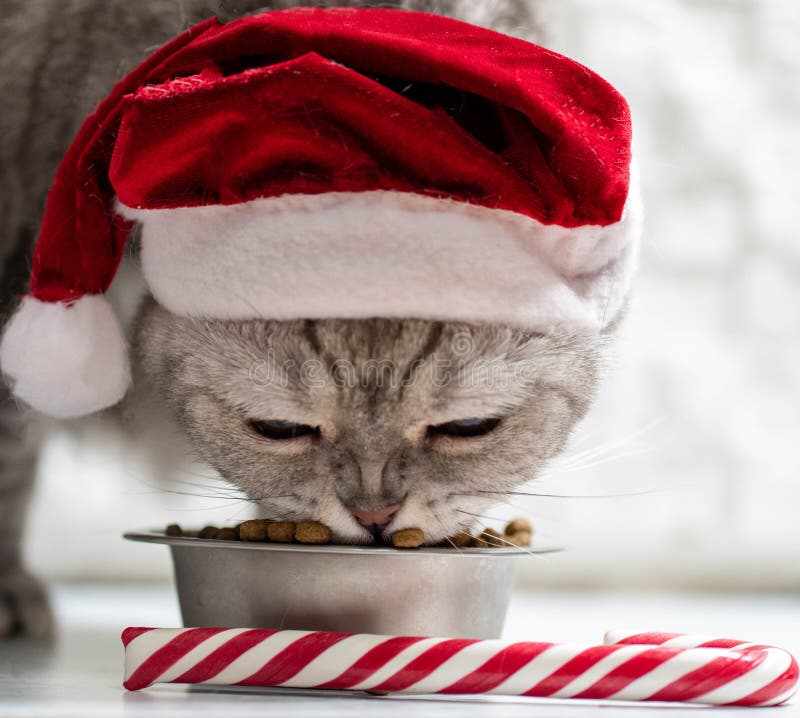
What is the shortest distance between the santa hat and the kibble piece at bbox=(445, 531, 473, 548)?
0.25m

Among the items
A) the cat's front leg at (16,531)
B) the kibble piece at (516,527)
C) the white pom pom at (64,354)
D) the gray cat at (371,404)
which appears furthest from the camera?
the cat's front leg at (16,531)

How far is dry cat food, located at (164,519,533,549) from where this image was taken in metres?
1.08

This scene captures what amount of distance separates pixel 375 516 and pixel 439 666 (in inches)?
6.9

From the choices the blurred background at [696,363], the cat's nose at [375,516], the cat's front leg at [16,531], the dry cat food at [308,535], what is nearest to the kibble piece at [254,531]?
the dry cat food at [308,535]

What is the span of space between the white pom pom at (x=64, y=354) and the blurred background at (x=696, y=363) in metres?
0.79

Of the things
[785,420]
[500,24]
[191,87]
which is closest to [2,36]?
[191,87]

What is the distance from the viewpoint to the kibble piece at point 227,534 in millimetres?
1148

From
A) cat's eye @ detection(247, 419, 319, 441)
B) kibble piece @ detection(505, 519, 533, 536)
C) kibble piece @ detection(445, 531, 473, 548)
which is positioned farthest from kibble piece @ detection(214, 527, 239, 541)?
kibble piece @ detection(505, 519, 533, 536)

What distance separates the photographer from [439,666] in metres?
0.96

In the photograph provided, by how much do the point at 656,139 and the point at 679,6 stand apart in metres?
0.26

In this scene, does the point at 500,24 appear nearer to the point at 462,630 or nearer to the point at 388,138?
the point at 388,138

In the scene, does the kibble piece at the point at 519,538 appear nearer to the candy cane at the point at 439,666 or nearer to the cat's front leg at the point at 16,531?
the candy cane at the point at 439,666

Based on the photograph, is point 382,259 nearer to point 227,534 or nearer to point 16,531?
point 227,534

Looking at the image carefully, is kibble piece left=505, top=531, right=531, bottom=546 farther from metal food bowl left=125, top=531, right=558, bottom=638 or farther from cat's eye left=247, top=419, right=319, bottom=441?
cat's eye left=247, top=419, right=319, bottom=441
